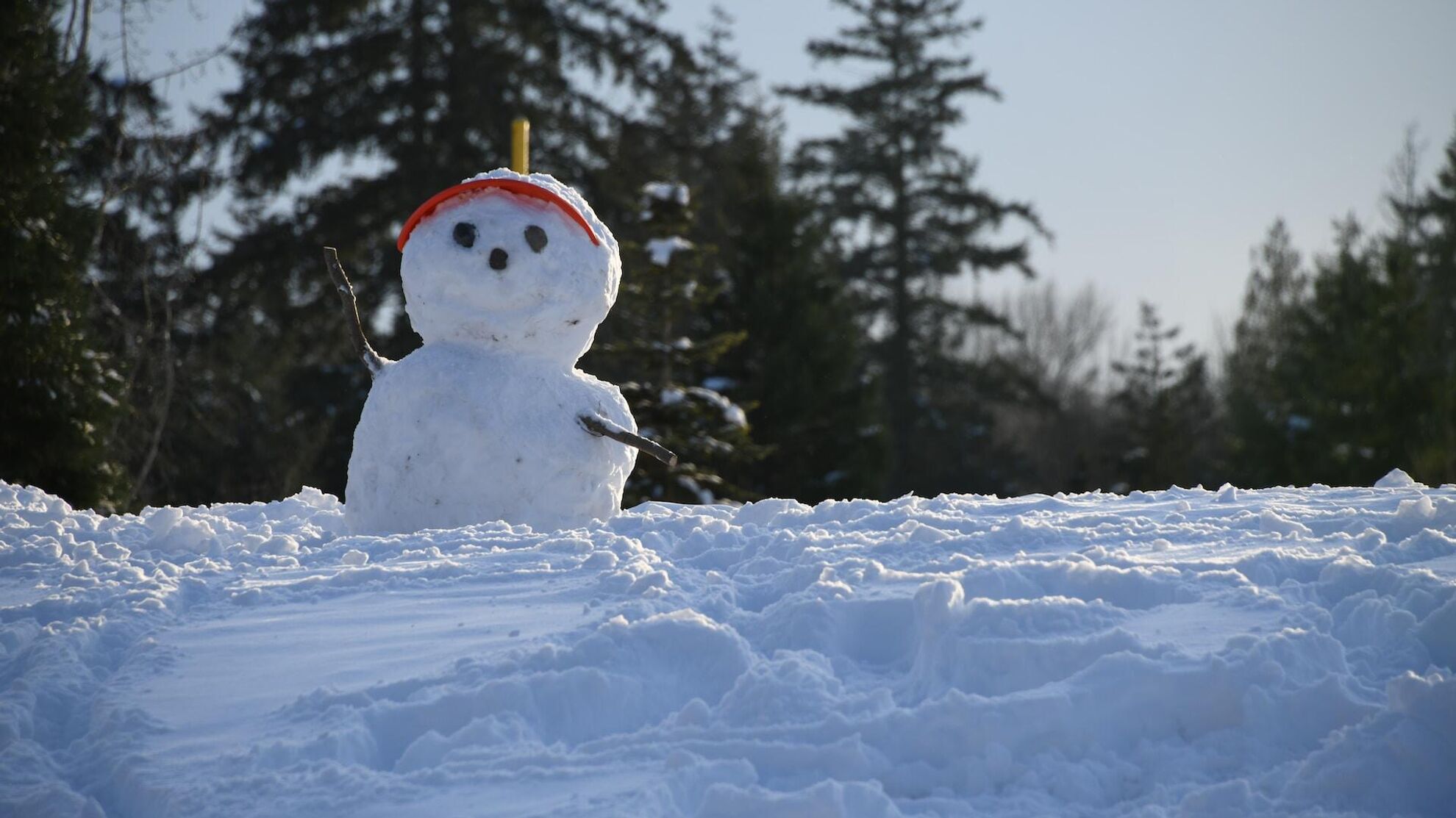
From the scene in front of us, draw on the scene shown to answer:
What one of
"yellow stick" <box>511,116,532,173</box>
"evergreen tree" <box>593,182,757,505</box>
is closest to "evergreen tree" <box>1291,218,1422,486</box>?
"evergreen tree" <box>593,182,757,505</box>

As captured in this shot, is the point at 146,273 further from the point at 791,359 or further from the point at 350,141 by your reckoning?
the point at 791,359

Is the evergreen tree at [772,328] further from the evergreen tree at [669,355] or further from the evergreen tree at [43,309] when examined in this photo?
the evergreen tree at [43,309]

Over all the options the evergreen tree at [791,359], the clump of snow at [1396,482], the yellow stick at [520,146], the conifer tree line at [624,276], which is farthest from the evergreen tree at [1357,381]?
the yellow stick at [520,146]

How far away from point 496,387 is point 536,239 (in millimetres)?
774

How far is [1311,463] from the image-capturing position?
21422 mm

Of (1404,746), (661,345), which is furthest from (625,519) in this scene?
(661,345)

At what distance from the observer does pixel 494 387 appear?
6734 millimetres

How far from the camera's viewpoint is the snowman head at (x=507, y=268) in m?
6.77

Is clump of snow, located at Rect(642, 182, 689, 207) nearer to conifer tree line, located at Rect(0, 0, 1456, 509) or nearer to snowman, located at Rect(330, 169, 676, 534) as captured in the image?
conifer tree line, located at Rect(0, 0, 1456, 509)

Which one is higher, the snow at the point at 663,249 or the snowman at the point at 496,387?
the snow at the point at 663,249

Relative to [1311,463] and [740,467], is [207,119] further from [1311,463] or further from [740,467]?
[1311,463]

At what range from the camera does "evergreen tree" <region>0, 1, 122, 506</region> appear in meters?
10.9

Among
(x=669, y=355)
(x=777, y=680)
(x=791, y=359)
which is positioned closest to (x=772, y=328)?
(x=791, y=359)

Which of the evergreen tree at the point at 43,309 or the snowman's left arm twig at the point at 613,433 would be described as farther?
the evergreen tree at the point at 43,309
